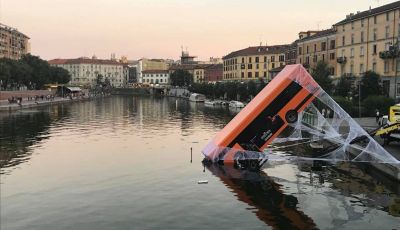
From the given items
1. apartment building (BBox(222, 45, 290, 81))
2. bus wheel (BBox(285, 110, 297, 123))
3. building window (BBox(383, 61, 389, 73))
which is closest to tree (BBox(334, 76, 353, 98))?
building window (BBox(383, 61, 389, 73))

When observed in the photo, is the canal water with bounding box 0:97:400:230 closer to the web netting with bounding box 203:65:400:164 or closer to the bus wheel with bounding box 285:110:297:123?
the web netting with bounding box 203:65:400:164

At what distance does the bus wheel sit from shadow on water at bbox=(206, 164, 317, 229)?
431 centimetres

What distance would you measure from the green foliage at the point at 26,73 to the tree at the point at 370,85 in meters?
98.4

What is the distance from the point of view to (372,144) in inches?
1177

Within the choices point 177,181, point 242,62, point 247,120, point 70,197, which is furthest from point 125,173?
point 242,62

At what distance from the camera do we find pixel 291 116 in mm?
31828

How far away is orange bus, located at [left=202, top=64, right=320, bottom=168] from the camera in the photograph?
31.1 meters

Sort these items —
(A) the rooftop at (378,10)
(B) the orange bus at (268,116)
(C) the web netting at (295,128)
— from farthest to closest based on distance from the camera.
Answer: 1. (A) the rooftop at (378,10)
2. (B) the orange bus at (268,116)
3. (C) the web netting at (295,128)

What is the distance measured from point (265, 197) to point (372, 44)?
243ft

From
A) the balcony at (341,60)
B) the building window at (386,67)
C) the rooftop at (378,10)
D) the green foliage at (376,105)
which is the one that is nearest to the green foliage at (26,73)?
the balcony at (341,60)

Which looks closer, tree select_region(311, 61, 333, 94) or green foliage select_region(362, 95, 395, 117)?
green foliage select_region(362, 95, 395, 117)

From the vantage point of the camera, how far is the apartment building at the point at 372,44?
A: 8319cm

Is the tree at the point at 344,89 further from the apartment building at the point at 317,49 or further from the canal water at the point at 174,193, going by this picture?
the canal water at the point at 174,193

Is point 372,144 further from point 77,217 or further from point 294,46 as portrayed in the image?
point 294,46
